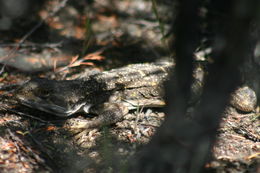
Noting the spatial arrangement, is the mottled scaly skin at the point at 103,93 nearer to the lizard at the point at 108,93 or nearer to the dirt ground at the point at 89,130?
the lizard at the point at 108,93

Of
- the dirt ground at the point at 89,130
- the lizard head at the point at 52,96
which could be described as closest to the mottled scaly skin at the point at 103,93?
the lizard head at the point at 52,96

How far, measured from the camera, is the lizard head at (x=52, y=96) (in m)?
3.95

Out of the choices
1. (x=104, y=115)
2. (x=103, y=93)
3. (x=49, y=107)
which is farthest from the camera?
(x=103, y=93)

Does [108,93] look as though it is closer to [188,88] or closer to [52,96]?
[52,96]

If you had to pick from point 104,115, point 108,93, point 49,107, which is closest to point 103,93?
point 108,93

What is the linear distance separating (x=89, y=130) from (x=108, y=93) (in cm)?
79

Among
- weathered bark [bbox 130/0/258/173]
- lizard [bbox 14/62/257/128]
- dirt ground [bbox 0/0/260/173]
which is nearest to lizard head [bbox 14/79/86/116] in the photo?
lizard [bbox 14/62/257/128]

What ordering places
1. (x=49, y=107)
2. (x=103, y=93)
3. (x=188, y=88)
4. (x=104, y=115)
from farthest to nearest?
1. (x=103, y=93)
2. (x=104, y=115)
3. (x=49, y=107)
4. (x=188, y=88)

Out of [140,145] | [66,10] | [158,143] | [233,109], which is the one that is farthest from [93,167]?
[66,10]

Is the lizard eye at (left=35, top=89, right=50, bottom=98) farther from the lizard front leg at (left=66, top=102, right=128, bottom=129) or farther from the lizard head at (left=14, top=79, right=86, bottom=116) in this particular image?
the lizard front leg at (left=66, top=102, right=128, bottom=129)

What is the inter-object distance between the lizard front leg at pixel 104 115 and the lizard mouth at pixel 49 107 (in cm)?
17

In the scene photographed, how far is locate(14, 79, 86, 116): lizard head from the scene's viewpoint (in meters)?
3.95

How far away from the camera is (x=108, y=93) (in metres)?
4.69

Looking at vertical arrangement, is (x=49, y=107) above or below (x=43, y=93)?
below
